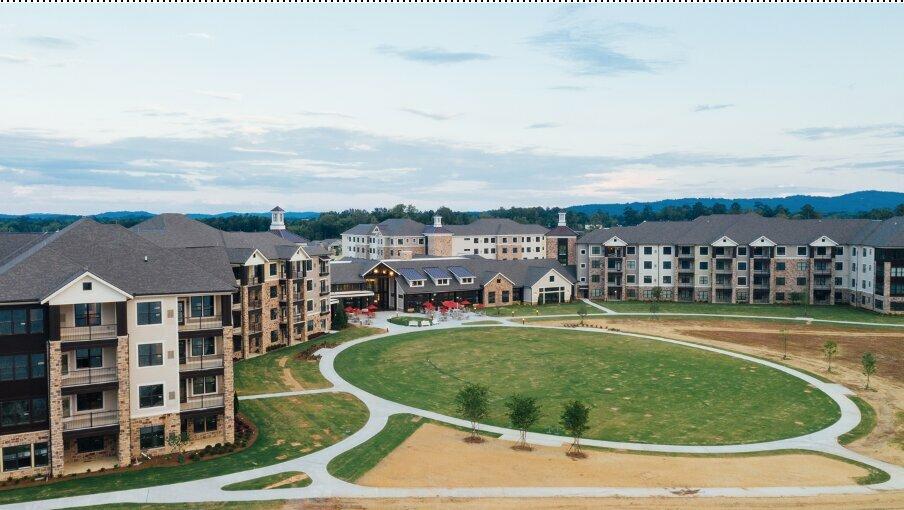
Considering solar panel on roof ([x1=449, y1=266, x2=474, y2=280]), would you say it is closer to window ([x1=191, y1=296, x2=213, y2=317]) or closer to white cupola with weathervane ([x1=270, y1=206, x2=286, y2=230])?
white cupola with weathervane ([x1=270, y1=206, x2=286, y2=230])

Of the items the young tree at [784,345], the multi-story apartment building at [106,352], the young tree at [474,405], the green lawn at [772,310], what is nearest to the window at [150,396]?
the multi-story apartment building at [106,352]

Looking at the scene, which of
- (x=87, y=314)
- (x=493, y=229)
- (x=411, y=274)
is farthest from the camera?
(x=493, y=229)

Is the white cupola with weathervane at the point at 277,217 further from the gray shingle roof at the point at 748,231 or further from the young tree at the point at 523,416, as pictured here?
the young tree at the point at 523,416

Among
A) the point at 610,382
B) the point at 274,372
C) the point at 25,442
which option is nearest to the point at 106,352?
the point at 25,442

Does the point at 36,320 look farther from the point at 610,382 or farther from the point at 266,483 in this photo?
the point at 610,382

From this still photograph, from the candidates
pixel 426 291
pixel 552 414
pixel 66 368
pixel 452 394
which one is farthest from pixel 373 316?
pixel 66 368

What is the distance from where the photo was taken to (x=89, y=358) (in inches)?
1346

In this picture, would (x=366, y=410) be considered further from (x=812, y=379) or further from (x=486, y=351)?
(x=812, y=379)

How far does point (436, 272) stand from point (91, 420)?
61.6m

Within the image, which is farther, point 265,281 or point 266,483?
point 265,281

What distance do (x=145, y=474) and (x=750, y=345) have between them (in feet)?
183

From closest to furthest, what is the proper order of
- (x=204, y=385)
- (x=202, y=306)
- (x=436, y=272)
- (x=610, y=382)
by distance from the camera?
1. (x=204, y=385)
2. (x=202, y=306)
3. (x=610, y=382)
4. (x=436, y=272)

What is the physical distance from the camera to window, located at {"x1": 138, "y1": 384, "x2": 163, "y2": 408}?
115 feet

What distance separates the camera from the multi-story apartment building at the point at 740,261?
90.1m
